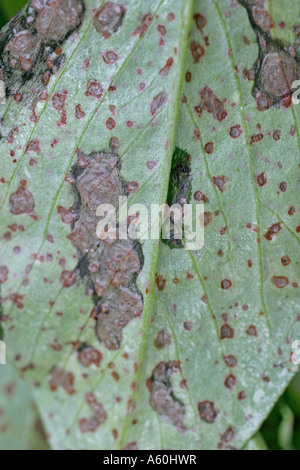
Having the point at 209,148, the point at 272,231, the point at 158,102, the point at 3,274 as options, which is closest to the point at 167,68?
the point at 158,102

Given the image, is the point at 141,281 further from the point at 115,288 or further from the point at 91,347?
the point at 91,347

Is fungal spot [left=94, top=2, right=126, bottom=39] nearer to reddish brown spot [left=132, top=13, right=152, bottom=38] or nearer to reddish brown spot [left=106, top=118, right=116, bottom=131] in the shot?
reddish brown spot [left=132, top=13, right=152, bottom=38]

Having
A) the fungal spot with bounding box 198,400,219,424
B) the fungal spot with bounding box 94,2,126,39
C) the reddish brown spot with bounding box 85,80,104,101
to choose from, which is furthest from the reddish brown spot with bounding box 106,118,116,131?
the fungal spot with bounding box 198,400,219,424

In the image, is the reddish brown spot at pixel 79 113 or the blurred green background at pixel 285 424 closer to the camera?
the reddish brown spot at pixel 79 113

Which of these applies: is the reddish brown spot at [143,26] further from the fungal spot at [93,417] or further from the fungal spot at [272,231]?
the fungal spot at [93,417]

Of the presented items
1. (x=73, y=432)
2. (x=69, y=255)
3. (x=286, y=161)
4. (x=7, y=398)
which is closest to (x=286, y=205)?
(x=286, y=161)

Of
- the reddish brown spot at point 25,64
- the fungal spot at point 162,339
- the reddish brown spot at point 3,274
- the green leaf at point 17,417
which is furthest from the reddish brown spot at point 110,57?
the green leaf at point 17,417

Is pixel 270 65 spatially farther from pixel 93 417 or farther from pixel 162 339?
pixel 93 417
